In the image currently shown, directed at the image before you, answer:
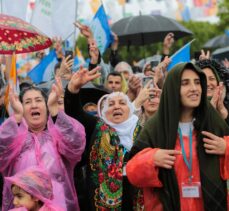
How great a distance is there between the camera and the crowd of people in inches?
151

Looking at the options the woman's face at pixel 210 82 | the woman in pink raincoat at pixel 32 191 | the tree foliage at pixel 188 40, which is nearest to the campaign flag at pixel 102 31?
the woman's face at pixel 210 82

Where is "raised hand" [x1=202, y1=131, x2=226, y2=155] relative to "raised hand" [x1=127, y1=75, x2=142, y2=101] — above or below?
below

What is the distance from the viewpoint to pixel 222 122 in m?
3.99

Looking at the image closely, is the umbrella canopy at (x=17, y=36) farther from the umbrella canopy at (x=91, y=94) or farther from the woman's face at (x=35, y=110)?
the umbrella canopy at (x=91, y=94)

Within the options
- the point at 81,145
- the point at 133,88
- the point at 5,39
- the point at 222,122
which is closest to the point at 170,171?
the point at 222,122

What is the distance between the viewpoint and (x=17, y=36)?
211 inches

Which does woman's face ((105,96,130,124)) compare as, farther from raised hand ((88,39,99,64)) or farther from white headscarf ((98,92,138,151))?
raised hand ((88,39,99,64))

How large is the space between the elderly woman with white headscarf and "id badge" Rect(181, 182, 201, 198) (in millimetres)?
985

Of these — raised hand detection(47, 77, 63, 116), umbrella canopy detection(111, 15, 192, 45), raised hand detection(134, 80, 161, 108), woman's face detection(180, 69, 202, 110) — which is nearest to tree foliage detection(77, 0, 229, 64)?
umbrella canopy detection(111, 15, 192, 45)

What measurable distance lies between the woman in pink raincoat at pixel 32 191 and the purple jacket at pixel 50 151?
0.24 meters

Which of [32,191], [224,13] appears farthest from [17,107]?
[224,13]

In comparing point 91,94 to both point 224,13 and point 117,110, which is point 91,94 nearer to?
point 117,110

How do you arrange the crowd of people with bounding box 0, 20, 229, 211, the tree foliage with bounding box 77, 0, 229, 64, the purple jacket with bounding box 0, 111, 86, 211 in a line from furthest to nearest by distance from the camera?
the tree foliage with bounding box 77, 0, 229, 64
the purple jacket with bounding box 0, 111, 86, 211
the crowd of people with bounding box 0, 20, 229, 211

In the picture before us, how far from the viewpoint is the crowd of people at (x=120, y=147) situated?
12.6 feet
